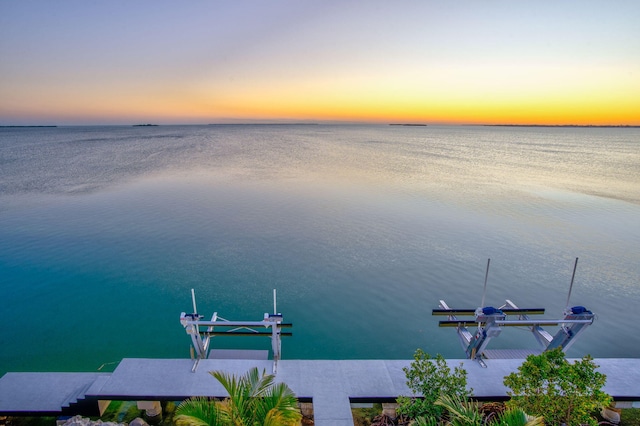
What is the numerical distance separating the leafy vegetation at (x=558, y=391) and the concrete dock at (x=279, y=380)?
1.38m

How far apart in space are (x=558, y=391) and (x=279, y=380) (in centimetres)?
565

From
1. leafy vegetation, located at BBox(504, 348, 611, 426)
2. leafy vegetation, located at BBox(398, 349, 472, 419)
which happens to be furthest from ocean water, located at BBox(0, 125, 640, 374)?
leafy vegetation, located at BBox(504, 348, 611, 426)

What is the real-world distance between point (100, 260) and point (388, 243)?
589 inches

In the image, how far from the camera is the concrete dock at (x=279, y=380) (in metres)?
7.62

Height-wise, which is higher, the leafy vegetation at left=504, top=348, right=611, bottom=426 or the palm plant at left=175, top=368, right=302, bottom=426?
the palm plant at left=175, top=368, right=302, bottom=426

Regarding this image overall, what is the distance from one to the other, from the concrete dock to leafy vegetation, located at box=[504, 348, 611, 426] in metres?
1.38

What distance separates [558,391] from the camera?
20.9 feet

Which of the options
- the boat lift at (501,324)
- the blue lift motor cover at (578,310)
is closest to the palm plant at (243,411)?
the boat lift at (501,324)

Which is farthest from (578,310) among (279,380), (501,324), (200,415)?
(200,415)

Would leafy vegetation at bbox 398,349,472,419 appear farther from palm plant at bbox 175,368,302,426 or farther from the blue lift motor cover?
the blue lift motor cover

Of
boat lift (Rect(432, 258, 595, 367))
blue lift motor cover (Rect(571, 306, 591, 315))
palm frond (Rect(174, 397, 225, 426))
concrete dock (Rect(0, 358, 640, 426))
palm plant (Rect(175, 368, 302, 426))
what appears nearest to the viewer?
palm frond (Rect(174, 397, 225, 426))

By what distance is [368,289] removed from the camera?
1490 cm

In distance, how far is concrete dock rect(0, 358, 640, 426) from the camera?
7.62 metres

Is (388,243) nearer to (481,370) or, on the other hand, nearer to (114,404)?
(481,370)
